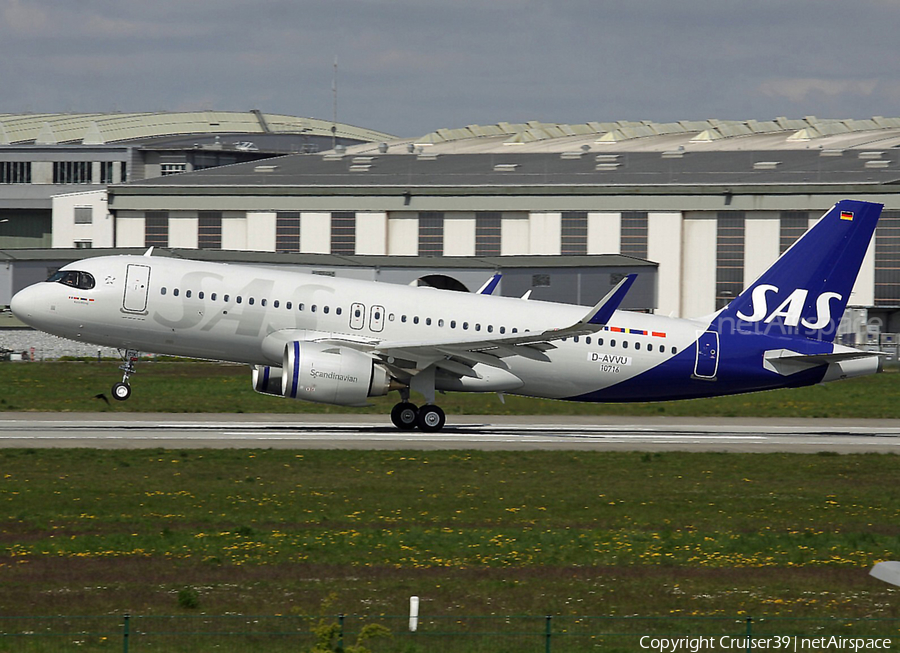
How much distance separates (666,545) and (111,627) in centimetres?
981

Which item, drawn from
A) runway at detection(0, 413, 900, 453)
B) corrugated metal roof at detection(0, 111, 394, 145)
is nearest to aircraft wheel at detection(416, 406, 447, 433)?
runway at detection(0, 413, 900, 453)

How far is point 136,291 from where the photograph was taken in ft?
114

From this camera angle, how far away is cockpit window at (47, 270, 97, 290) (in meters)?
35.1

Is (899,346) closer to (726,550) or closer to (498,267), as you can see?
(498,267)

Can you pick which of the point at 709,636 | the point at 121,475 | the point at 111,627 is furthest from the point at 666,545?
the point at 121,475

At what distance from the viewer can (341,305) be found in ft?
116

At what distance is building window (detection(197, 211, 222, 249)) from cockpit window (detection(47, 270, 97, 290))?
48.1m

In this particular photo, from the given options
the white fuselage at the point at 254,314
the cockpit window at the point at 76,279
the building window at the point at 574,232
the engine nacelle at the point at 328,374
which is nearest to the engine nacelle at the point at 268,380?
the white fuselage at the point at 254,314

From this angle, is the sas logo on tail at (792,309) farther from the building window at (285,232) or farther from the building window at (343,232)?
the building window at (285,232)

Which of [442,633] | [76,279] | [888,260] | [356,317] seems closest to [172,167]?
[888,260]

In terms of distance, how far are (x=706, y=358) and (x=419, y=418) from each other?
31.8ft

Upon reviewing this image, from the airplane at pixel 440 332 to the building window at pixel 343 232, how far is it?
149ft

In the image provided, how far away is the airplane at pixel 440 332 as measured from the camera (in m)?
34.4

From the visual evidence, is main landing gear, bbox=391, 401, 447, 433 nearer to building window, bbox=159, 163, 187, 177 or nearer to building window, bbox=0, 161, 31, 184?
building window, bbox=159, 163, 187, 177
